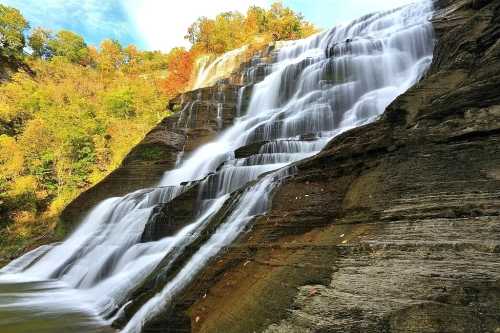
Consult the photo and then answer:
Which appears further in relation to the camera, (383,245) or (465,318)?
(383,245)

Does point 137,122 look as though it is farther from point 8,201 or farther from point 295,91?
point 295,91

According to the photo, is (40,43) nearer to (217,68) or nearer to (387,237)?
(217,68)

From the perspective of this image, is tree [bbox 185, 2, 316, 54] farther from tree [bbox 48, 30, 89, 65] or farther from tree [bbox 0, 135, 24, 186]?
tree [bbox 0, 135, 24, 186]

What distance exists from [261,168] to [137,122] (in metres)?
16.9

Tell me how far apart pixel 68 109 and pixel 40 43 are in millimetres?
26322

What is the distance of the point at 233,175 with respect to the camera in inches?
401

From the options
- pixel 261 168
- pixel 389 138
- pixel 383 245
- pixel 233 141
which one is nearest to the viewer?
pixel 383 245

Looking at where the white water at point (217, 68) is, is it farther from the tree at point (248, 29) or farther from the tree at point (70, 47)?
the tree at point (70, 47)

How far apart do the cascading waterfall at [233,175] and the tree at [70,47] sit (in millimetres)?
35040

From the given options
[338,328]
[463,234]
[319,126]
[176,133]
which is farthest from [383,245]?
[176,133]

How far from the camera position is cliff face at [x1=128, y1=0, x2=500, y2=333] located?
9.25 ft

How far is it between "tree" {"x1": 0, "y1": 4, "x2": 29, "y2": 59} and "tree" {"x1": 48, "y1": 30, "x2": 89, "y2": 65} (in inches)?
225

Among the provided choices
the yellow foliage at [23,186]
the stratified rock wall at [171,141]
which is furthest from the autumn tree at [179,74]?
the yellow foliage at [23,186]

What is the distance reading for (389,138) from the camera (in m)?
4.84
